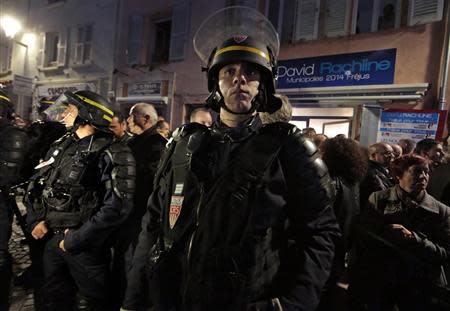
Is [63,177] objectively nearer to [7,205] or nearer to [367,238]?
[7,205]

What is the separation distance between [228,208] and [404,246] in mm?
1958

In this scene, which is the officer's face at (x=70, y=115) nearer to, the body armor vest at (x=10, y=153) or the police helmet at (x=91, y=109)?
the police helmet at (x=91, y=109)

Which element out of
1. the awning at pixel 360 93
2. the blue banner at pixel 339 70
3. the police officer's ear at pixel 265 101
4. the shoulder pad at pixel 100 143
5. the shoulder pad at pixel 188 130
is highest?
the blue banner at pixel 339 70

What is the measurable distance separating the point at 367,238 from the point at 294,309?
1.72 m

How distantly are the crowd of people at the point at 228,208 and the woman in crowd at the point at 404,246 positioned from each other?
0.01m

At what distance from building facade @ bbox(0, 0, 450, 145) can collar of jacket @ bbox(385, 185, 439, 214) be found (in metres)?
5.49

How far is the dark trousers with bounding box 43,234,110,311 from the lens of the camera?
2574 millimetres

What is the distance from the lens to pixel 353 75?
27.6ft

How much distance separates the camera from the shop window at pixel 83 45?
14852mm

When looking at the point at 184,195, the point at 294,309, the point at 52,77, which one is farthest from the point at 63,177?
the point at 52,77

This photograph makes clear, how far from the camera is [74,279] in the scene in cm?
265

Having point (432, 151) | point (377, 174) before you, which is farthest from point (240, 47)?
point (432, 151)

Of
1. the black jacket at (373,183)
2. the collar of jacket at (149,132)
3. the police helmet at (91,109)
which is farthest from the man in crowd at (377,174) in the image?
the police helmet at (91,109)

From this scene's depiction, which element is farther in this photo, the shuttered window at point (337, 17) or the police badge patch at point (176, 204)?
the shuttered window at point (337, 17)
